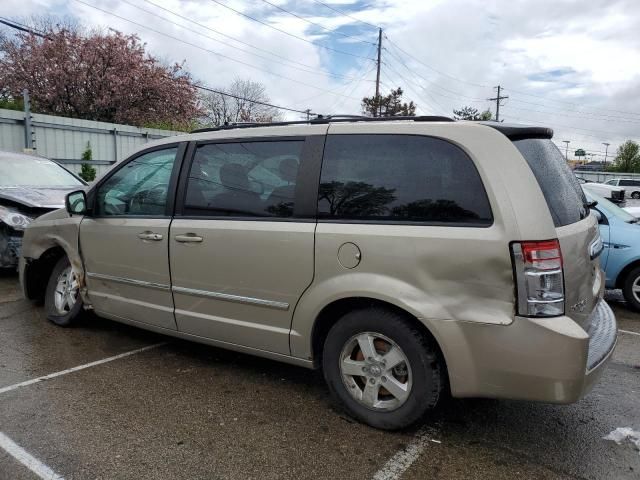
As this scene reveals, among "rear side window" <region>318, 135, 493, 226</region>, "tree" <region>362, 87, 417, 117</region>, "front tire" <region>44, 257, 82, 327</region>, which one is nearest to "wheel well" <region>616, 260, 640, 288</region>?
"rear side window" <region>318, 135, 493, 226</region>

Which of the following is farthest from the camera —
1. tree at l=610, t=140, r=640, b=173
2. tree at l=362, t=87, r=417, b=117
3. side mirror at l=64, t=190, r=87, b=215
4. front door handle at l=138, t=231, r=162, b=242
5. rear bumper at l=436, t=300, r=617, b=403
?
tree at l=610, t=140, r=640, b=173

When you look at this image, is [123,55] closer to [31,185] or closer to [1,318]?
[31,185]

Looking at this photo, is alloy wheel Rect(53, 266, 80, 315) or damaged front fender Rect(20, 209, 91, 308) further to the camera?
alloy wheel Rect(53, 266, 80, 315)

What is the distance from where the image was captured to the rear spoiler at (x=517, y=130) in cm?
280

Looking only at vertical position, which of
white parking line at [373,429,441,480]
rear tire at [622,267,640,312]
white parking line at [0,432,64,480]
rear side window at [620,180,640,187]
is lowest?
white parking line at [0,432,64,480]

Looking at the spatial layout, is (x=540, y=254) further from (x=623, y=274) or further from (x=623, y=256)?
(x=623, y=274)

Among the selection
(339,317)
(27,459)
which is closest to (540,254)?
(339,317)

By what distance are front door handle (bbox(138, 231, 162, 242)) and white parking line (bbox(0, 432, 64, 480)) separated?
5.04 feet

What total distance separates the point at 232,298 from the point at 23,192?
16.5 feet

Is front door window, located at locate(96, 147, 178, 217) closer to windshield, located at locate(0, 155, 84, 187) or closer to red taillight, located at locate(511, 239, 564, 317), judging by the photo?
red taillight, located at locate(511, 239, 564, 317)

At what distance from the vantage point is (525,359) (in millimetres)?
2541

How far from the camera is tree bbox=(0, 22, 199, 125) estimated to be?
2145 centimetres

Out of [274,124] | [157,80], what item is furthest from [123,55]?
[274,124]

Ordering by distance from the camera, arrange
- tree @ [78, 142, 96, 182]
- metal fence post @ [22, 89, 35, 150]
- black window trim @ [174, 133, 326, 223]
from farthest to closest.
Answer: tree @ [78, 142, 96, 182] < metal fence post @ [22, 89, 35, 150] < black window trim @ [174, 133, 326, 223]
